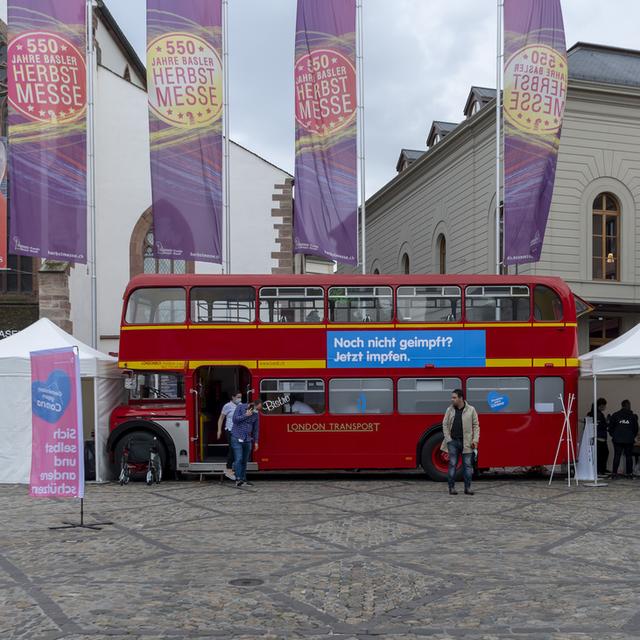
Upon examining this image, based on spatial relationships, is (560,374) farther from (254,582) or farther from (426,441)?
(254,582)

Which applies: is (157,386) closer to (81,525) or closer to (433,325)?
(433,325)

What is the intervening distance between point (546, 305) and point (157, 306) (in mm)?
7375

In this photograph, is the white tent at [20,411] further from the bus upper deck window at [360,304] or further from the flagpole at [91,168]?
the flagpole at [91,168]

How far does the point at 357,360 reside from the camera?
53.6 ft

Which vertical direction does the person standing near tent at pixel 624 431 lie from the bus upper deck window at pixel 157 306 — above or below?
below

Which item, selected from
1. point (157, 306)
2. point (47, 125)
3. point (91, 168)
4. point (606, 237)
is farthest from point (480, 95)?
point (157, 306)

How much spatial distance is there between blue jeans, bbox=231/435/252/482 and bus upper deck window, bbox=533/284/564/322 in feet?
19.5

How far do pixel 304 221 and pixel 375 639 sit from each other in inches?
605

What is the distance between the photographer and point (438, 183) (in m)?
34.0

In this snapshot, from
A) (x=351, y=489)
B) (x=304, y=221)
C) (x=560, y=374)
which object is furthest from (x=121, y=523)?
(x=304, y=221)

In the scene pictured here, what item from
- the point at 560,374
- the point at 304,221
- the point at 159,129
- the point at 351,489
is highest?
the point at 159,129

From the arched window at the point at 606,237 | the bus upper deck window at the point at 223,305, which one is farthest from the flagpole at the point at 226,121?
the arched window at the point at 606,237

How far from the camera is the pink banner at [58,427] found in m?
10.8

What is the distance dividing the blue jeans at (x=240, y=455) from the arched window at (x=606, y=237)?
48.3 feet
